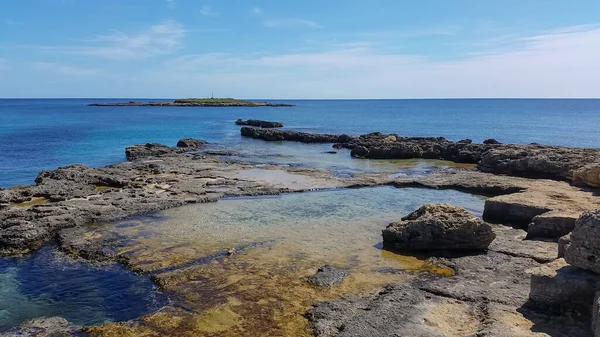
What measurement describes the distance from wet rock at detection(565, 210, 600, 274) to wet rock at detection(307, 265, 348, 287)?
6223 millimetres

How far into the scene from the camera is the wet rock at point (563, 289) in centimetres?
1041

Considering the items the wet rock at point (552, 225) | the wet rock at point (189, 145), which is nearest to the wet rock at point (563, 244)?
the wet rock at point (552, 225)

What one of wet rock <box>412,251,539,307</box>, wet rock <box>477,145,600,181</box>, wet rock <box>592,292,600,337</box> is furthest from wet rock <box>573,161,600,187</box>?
wet rock <box>592,292,600,337</box>

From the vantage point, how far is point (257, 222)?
20422 mm

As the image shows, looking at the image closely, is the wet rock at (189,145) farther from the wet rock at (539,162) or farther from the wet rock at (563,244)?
the wet rock at (563,244)

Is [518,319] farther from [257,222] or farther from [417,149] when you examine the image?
[417,149]

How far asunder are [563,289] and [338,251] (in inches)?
297

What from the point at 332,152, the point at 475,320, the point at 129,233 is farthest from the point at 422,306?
the point at 332,152

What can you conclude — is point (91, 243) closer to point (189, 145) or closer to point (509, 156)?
point (509, 156)

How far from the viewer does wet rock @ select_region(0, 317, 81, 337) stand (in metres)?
10.7

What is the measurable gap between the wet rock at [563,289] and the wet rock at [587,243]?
0.87 ft

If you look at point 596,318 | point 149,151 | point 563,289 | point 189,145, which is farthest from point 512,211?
point 189,145

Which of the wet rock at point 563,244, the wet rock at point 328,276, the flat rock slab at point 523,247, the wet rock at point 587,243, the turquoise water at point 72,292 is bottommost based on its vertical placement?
the turquoise water at point 72,292

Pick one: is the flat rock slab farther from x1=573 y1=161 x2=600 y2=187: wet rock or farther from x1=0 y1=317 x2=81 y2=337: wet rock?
x1=0 y1=317 x2=81 y2=337: wet rock
